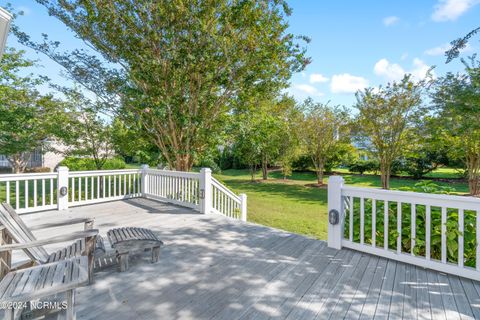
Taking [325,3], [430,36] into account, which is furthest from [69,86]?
[430,36]

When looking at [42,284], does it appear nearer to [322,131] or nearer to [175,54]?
[175,54]

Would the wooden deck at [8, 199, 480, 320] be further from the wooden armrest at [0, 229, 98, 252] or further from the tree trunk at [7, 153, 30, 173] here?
the tree trunk at [7, 153, 30, 173]

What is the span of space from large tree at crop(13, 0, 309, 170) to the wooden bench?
4736mm

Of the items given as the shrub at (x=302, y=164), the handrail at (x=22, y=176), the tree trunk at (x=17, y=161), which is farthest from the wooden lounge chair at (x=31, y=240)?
the shrub at (x=302, y=164)

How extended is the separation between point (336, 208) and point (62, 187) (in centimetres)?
573

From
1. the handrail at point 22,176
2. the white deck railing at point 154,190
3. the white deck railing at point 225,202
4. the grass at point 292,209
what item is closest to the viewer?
the handrail at point 22,176

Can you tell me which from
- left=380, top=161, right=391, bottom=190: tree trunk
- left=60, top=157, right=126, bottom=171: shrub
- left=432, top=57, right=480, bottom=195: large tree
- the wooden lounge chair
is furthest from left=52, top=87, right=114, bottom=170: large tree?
left=380, top=161, right=391, bottom=190: tree trunk

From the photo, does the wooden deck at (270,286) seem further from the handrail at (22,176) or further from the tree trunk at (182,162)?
the tree trunk at (182,162)

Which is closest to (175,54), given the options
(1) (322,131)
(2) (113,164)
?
(2) (113,164)

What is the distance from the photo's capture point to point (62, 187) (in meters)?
5.76

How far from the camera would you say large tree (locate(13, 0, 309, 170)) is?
615 centimetres

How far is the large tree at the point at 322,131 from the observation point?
15.0 metres

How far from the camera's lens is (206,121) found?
7336 mm

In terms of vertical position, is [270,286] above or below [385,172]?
below
